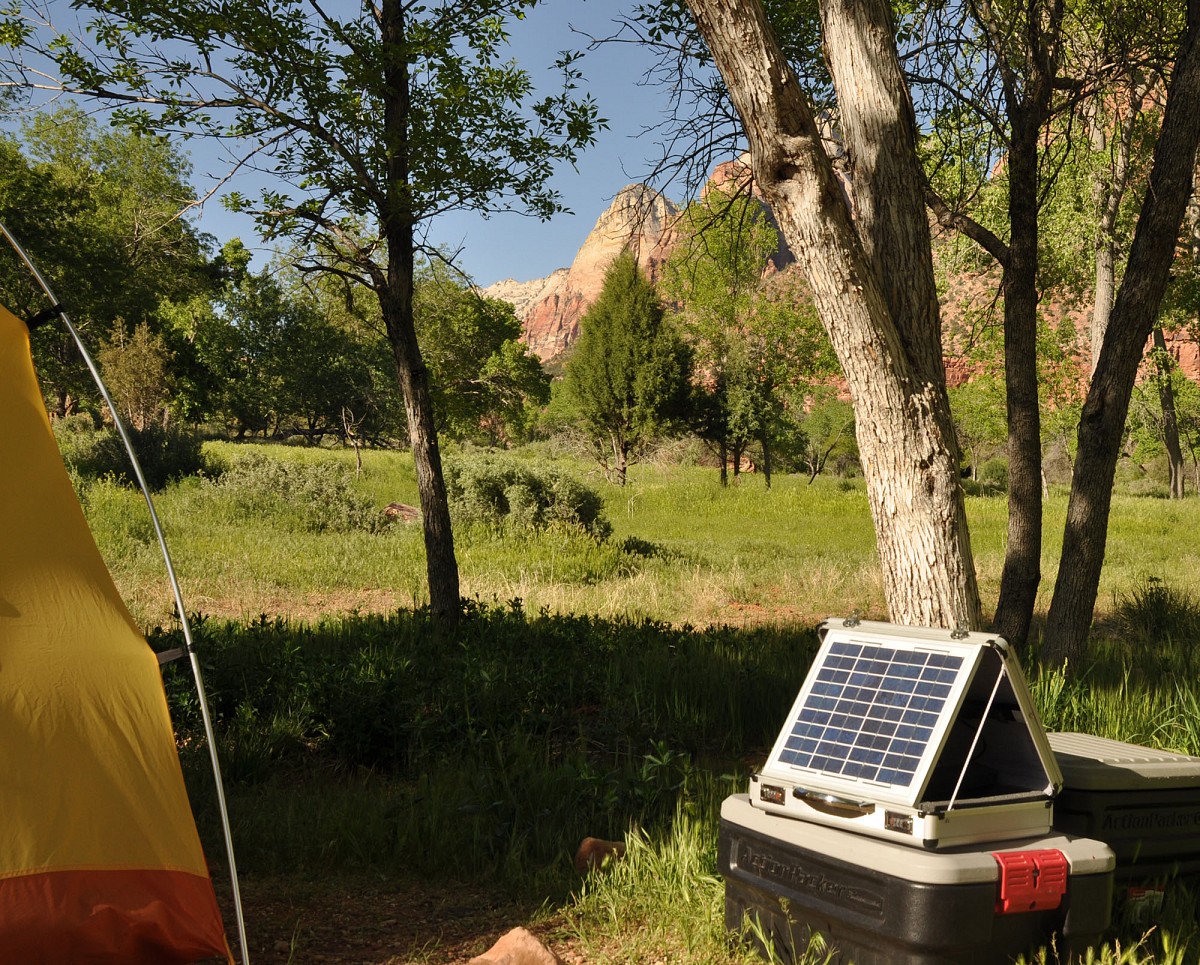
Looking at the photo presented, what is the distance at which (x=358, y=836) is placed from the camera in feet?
14.9

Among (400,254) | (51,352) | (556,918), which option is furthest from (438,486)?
(51,352)

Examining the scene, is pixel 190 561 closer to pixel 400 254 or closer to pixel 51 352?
pixel 400 254

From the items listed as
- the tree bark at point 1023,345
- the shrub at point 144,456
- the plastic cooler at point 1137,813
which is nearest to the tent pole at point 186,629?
the plastic cooler at point 1137,813

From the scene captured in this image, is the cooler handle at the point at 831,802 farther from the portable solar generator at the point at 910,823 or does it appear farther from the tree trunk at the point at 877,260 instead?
the tree trunk at the point at 877,260

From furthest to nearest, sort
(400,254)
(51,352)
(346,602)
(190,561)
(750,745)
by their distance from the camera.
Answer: (51,352) < (190,561) < (346,602) < (400,254) < (750,745)

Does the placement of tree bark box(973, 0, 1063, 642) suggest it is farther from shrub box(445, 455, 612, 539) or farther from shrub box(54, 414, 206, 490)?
shrub box(54, 414, 206, 490)

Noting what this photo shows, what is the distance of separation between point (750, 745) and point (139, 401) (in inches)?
980

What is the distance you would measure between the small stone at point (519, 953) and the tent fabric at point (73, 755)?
933 millimetres

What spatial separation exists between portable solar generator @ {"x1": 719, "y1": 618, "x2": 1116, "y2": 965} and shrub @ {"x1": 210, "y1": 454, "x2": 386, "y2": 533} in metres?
15.4

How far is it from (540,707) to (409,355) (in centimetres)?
382

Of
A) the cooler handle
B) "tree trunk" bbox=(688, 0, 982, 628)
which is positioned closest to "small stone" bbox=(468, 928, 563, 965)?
the cooler handle

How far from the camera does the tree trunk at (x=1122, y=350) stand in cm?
631

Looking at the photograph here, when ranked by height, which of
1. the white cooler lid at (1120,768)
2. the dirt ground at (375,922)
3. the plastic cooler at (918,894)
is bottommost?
the dirt ground at (375,922)

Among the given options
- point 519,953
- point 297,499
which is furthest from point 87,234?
point 519,953
